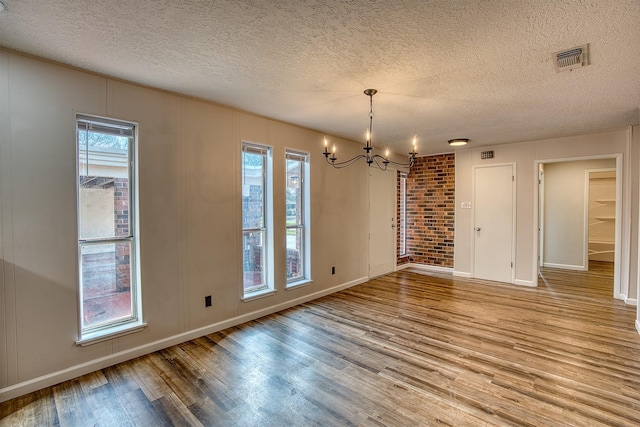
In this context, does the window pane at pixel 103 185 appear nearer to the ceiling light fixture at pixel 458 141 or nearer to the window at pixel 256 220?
the window at pixel 256 220

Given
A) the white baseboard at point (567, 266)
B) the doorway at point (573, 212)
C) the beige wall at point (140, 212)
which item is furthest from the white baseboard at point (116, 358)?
the white baseboard at point (567, 266)

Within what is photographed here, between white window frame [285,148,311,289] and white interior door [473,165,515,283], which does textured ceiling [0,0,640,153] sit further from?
white interior door [473,165,515,283]

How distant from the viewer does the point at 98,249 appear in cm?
266

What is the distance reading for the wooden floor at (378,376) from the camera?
6.56 ft

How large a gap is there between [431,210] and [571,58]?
4.58m

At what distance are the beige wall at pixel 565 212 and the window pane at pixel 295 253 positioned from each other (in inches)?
232

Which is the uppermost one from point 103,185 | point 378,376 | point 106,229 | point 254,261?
point 103,185

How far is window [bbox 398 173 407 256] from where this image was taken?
679 cm

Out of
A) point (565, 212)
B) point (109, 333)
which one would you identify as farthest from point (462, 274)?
point (109, 333)

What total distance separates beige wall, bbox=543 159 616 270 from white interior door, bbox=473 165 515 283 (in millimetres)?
2217

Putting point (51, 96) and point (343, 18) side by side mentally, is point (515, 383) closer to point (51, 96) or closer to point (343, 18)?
point (343, 18)

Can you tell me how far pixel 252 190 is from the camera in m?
3.82

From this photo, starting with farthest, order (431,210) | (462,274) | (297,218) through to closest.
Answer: (431,210)
(462,274)
(297,218)

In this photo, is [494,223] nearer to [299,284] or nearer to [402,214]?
[402,214]
